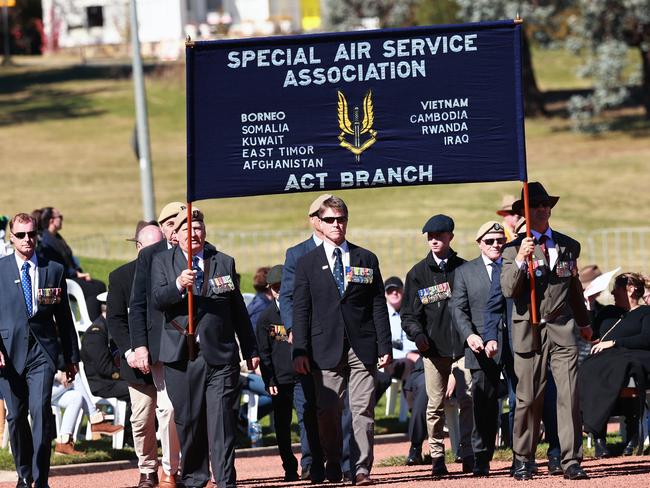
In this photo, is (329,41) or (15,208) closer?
(329,41)

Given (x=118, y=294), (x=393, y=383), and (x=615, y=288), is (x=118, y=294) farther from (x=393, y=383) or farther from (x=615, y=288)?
(x=393, y=383)

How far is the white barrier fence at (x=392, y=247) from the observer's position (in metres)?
24.5

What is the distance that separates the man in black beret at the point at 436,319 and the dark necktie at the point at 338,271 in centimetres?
111

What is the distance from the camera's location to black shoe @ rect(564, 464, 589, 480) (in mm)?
10398

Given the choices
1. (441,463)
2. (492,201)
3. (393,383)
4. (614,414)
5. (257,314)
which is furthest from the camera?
(492,201)

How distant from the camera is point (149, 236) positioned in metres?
11.5

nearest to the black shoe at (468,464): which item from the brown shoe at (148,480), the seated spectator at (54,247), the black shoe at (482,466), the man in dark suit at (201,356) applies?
the black shoe at (482,466)

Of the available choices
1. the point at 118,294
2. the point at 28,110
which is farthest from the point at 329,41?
the point at 28,110

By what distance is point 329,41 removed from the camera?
10883 mm

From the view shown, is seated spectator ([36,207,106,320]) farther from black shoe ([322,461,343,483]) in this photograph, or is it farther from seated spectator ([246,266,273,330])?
black shoe ([322,461,343,483])

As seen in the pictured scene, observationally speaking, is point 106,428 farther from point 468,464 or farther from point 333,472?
point 468,464

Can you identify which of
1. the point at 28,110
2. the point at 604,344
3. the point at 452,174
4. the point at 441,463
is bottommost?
the point at 441,463

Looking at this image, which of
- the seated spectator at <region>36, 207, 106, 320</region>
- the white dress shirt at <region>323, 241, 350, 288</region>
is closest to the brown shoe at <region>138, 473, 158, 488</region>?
the white dress shirt at <region>323, 241, 350, 288</region>

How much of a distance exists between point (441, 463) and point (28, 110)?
44.6 meters
